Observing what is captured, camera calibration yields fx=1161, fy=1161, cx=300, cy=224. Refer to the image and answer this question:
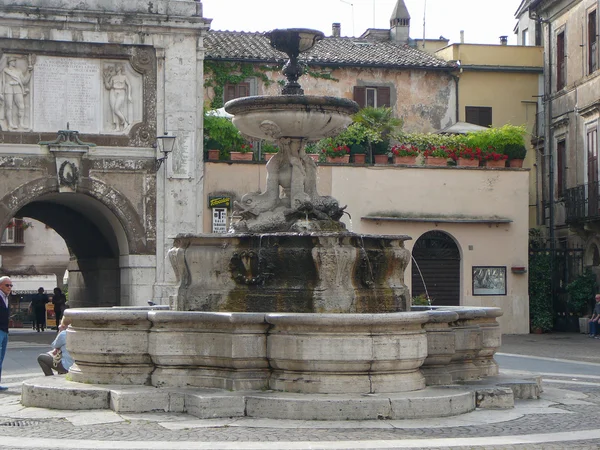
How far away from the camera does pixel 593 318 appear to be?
28812 millimetres

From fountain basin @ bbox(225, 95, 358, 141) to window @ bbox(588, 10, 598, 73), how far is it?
19.7m

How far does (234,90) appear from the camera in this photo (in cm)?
3441

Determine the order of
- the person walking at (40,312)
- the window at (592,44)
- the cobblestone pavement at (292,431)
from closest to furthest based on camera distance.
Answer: the cobblestone pavement at (292,431)
the window at (592,44)
the person walking at (40,312)

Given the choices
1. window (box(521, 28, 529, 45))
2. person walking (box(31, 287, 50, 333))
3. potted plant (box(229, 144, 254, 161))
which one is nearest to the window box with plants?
potted plant (box(229, 144, 254, 161))

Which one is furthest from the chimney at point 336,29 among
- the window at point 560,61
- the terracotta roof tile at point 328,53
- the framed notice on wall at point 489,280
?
the framed notice on wall at point 489,280

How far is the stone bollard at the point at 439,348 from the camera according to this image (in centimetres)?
1160

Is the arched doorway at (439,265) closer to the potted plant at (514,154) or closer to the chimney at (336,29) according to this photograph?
the potted plant at (514,154)

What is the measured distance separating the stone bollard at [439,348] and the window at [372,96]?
79.0 ft

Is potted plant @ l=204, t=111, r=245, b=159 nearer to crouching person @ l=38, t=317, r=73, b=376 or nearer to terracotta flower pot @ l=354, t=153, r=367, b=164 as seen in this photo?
terracotta flower pot @ l=354, t=153, r=367, b=164

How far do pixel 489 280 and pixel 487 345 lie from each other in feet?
58.9

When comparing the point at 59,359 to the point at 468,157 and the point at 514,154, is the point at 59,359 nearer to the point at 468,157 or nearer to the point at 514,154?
the point at 468,157

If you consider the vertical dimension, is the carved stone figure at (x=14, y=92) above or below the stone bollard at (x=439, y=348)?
above

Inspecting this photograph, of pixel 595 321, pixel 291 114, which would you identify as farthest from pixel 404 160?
pixel 291 114

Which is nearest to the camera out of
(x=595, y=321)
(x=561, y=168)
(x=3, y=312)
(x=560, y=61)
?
(x=3, y=312)
